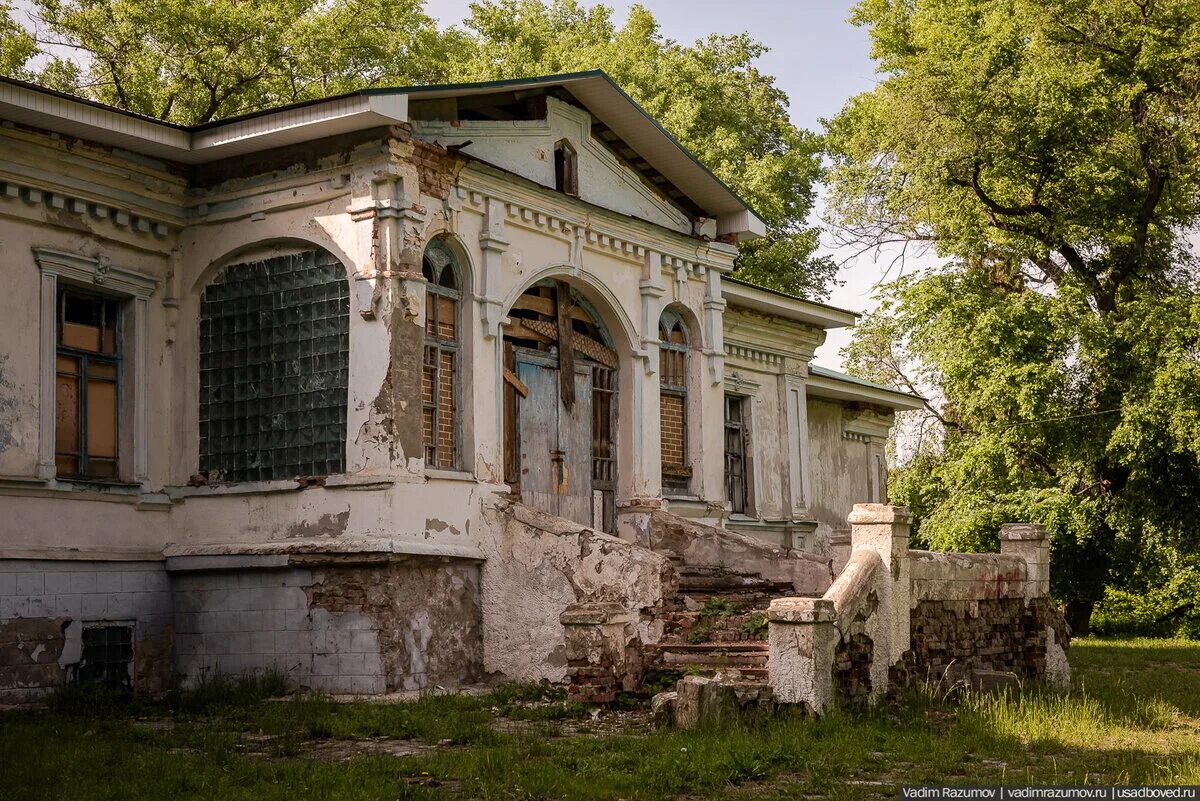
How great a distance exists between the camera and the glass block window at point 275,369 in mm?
14219

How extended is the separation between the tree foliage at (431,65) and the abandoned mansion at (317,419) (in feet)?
43.7

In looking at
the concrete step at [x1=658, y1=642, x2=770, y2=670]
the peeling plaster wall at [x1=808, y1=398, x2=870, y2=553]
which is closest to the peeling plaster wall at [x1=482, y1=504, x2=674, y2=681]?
the concrete step at [x1=658, y1=642, x2=770, y2=670]

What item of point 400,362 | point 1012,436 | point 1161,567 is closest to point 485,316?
point 400,362

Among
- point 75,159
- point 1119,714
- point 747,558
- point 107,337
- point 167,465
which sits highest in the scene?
point 75,159

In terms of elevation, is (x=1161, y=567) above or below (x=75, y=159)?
below

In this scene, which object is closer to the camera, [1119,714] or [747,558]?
[1119,714]

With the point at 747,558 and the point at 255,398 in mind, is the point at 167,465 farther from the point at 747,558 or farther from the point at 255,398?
the point at 747,558

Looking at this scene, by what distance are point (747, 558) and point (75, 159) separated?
27.7 feet

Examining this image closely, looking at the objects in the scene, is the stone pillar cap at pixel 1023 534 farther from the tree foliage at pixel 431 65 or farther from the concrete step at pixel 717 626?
the tree foliage at pixel 431 65

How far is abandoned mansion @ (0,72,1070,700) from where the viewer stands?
44.5ft

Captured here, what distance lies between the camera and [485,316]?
49.6 ft

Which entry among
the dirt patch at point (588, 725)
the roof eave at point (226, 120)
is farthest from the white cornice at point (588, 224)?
the dirt patch at point (588, 725)

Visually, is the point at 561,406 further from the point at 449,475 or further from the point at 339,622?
the point at 339,622

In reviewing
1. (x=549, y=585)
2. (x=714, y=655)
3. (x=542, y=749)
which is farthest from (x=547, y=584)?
(x=542, y=749)
